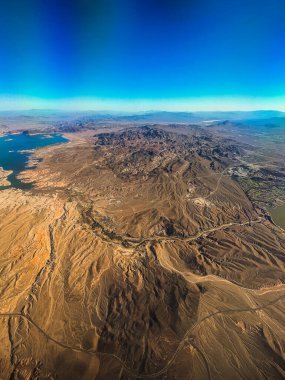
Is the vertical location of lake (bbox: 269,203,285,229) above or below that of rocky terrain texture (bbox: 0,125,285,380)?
below

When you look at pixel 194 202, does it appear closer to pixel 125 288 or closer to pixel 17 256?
pixel 125 288

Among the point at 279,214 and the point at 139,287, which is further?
the point at 279,214

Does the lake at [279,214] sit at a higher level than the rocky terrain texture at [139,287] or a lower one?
lower

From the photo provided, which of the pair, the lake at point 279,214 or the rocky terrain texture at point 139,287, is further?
the lake at point 279,214

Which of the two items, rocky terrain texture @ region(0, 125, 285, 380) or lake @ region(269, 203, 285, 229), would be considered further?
lake @ region(269, 203, 285, 229)
